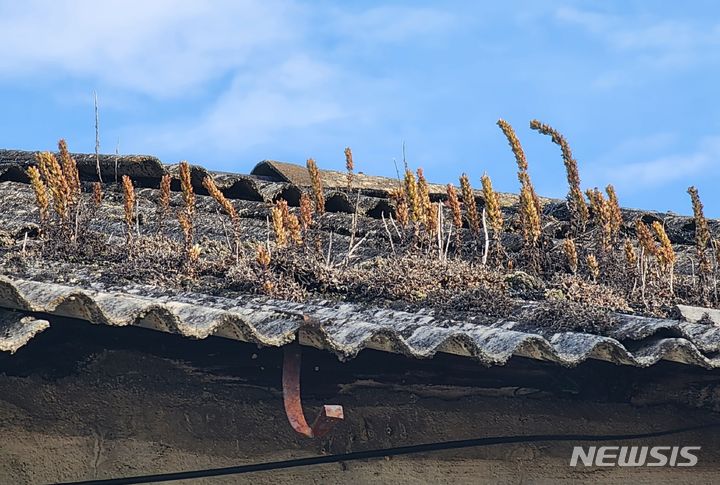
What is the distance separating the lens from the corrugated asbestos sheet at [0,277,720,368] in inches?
136

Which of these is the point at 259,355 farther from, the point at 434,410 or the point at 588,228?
the point at 588,228

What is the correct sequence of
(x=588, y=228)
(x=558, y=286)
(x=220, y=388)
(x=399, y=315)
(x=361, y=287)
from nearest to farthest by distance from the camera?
1. (x=220, y=388)
2. (x=399, y=315)
3. (x=361, y=287)
4. (x=558, y=286)
5. (x=588, y=228)

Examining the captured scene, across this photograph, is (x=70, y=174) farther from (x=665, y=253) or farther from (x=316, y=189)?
(x=665, y=253)

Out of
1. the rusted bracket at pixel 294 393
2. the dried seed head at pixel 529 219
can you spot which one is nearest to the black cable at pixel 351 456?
the rusted bracket at pixel 294 393

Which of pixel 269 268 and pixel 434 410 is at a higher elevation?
pixel 269 268

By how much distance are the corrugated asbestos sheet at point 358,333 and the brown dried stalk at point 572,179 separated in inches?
89.1

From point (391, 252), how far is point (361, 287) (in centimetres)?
124

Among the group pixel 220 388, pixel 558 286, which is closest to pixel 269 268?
pixel 220 388

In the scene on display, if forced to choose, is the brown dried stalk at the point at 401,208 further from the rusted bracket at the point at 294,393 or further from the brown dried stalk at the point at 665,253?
the rusted bracket at the point at 294,393

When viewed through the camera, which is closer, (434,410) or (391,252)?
(434,410)

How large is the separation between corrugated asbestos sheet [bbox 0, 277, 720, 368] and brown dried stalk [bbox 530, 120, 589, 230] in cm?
226

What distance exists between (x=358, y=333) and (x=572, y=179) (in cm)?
298

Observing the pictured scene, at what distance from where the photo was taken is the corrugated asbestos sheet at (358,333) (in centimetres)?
344

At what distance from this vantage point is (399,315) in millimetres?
4293
